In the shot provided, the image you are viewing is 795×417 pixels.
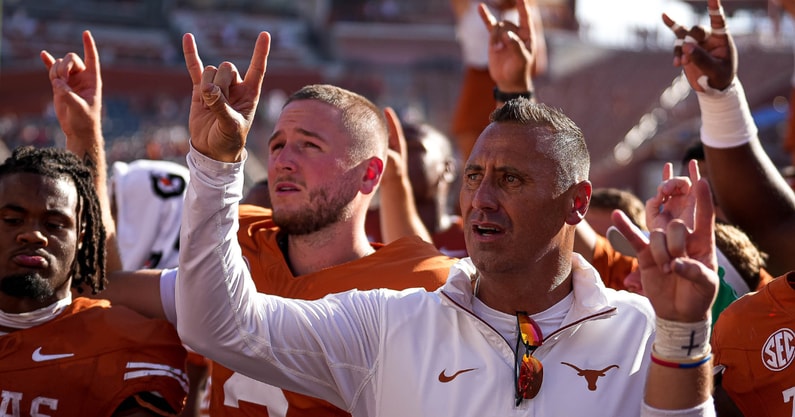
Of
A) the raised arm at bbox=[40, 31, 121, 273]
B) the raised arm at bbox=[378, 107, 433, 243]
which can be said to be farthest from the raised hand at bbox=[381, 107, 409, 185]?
the raised arm at bbox=[40, 31, 121, 273]

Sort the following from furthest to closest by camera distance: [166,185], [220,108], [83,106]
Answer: [166,185], [83,106], [220,108]

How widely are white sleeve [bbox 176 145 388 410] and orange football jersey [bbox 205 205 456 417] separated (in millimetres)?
453

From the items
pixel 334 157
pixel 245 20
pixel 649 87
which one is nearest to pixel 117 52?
pixel 245 20

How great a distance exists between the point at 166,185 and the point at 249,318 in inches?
106

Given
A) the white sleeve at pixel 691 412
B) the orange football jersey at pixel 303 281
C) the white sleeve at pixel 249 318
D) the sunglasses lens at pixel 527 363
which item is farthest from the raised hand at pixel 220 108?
the white sleeve at pixel 691 412

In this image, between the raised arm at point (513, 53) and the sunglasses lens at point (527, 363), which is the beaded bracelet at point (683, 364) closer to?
the sunglasses lens at point (527, 363)

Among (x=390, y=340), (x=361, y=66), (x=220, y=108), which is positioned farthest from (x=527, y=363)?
(x=361, y=66)

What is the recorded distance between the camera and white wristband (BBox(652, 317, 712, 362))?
2062 millimetres

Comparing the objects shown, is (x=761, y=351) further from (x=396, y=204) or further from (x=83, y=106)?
(x=83, y=106)

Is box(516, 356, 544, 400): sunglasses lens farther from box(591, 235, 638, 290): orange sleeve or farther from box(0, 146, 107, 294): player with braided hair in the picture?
box(0, 146, 107, 294): player with braided hair

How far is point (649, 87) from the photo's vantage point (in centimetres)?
2642

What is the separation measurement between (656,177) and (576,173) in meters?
18.3

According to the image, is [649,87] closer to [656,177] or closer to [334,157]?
[656,177]

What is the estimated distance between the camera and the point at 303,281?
3.25 metres
